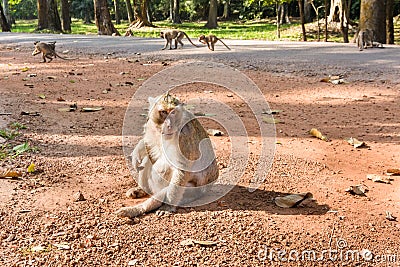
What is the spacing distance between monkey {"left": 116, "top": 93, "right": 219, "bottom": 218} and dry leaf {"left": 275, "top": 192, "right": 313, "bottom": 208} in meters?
0.55

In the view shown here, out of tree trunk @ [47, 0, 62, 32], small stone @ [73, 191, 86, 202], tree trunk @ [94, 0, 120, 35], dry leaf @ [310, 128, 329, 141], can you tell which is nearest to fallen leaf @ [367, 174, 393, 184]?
dry leaf @ [310, 128, 329, 141]

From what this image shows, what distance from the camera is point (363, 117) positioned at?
6.70 metres

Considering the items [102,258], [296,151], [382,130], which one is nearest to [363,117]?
[382,130]

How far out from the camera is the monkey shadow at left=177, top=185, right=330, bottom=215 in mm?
3371

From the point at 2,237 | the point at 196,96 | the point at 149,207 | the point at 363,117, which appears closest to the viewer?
the point at 2,237

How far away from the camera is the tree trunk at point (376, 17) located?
16.9 m

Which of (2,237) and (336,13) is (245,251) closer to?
(2,237)

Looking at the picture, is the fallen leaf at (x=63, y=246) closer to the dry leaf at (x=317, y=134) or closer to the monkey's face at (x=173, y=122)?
the monkey's face at (x=173, y=122)

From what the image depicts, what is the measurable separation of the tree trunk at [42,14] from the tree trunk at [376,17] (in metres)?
19.5

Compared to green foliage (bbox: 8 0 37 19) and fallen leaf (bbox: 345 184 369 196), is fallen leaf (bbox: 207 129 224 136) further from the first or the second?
green foliage (bbox: 8 0 37 19)

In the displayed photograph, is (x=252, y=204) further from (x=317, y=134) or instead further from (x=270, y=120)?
(x=270, y=120)

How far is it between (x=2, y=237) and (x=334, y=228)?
211 centimetres

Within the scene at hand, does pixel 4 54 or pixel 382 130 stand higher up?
pixel 4 54

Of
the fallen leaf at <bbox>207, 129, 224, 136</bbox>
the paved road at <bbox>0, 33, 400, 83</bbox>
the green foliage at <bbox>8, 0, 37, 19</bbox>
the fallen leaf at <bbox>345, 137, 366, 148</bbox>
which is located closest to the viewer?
the fallen leaf at <bbox>345, 137, 366, 148</bbox>
